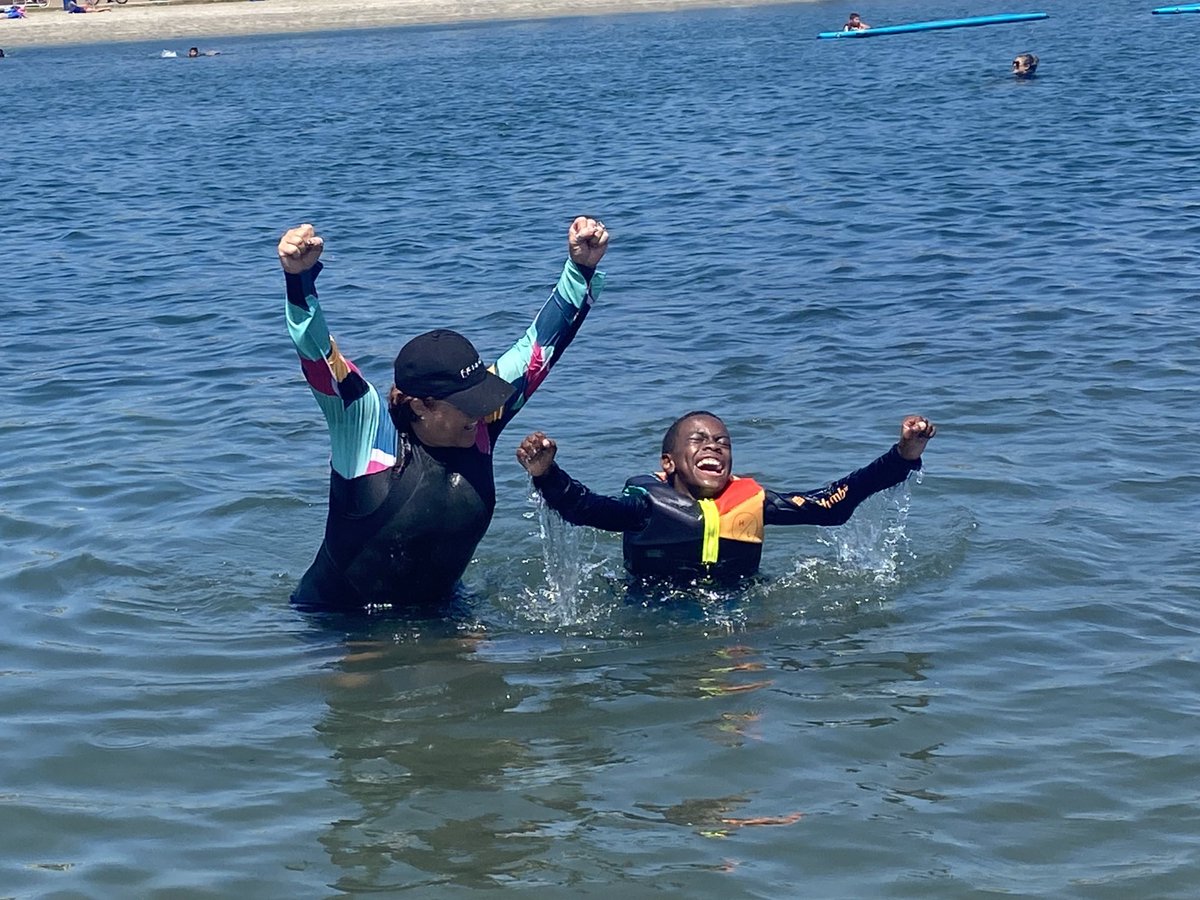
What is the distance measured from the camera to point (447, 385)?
6.17 meters

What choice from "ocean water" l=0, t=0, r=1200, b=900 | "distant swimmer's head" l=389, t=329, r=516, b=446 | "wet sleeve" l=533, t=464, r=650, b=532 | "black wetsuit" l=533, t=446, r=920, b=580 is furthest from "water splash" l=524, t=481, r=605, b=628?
"distant swimmer's head" l=389, t=329, r=516, b=446

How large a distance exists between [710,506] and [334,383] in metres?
2.07

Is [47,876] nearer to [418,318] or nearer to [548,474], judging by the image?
[548,474]

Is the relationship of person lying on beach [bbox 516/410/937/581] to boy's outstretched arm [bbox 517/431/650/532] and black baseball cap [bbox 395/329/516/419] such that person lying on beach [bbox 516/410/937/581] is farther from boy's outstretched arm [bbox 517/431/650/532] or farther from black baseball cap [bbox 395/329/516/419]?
black baseball cap [bbox 395/329/516/419]

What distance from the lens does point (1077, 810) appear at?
18.0ft

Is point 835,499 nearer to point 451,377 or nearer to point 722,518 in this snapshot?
point 722,518

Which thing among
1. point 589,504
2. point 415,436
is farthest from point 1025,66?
point 415,436

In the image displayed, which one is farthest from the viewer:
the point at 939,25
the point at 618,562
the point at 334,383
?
the point at 939,25

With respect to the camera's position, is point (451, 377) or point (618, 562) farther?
point (618, 562)

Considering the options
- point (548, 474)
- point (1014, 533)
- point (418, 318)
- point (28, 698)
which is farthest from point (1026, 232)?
point (28, 698)

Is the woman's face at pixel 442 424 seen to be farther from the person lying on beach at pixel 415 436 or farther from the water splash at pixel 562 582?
the water splash at pixel 562 582

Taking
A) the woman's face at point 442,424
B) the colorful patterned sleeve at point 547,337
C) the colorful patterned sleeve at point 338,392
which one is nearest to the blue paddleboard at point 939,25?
the colorful patterned sleeve at point 547,337

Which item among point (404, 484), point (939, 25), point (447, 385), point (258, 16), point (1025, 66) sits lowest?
point (404, 484)

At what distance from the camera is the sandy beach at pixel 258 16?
68.5 meters
